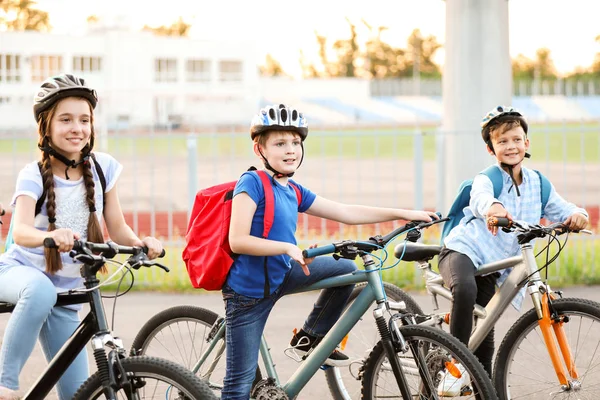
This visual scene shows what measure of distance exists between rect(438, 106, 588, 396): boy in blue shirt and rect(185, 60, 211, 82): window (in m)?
84.7

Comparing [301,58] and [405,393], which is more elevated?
[301,58]

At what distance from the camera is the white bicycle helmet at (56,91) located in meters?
3.97

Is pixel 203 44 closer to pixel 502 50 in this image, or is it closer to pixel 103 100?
pixel 103 100

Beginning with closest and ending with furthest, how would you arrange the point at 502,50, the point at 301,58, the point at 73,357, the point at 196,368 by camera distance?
the point at 73,357 → the point at 196,368 → the point at 502,50 → the point at 301,58

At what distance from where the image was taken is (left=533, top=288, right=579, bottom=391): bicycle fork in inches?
174

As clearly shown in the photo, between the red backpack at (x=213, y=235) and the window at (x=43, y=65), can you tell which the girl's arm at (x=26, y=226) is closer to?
the red backpack at (x=213, y=235)

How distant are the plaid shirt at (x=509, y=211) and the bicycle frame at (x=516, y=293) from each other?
129 millimetres

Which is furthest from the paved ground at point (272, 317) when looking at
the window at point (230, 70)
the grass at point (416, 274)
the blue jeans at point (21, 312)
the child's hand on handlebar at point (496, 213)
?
the window at point (230, 70)

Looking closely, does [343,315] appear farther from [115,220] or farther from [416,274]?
[416,274]

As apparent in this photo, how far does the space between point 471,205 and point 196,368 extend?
5.07 ft

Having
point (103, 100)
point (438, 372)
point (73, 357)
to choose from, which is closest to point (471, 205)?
point (438, 372)

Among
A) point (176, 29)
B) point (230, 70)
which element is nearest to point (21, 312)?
point (230, 70)

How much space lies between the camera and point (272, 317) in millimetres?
7871

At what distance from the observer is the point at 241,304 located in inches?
165
